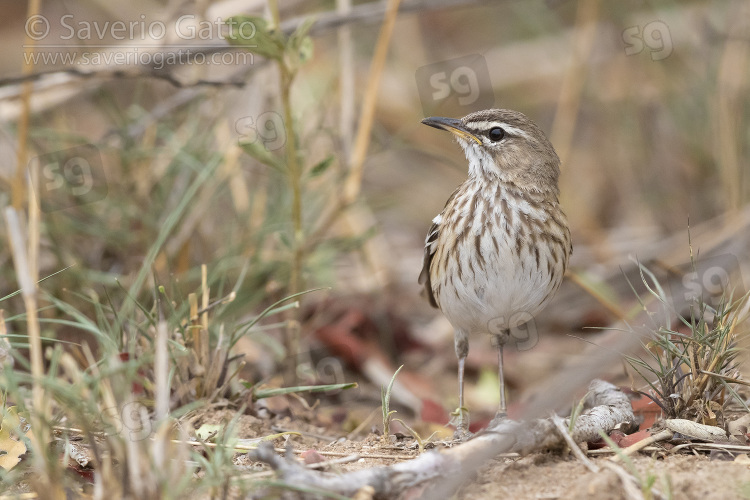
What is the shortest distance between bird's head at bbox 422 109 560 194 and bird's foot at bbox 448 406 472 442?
1.31 metres

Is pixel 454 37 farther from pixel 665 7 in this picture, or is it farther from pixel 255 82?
pixel 255 82

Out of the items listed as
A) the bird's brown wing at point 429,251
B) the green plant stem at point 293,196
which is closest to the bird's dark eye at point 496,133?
the bird's brown wing at point 429,251

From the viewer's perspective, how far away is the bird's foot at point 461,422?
4.30 metres

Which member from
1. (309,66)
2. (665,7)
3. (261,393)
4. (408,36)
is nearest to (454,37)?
(408,36)

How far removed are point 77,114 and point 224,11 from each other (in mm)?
2759

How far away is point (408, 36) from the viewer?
10.4 metres

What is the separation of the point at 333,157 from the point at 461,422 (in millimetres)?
1686

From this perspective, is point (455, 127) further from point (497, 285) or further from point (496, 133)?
point (497, 285)

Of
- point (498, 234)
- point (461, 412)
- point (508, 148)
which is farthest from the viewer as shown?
point (508, 148)

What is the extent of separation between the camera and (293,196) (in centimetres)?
508

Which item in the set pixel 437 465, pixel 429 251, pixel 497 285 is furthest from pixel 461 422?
pixel 437 465

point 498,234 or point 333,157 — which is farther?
point 333,157

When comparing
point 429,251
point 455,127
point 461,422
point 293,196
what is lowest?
point 461,422

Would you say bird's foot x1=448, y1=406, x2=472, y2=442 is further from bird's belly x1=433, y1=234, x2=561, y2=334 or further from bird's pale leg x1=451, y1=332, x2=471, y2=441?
bird's belly x1=433, y1=234, x2=561, y2=334
